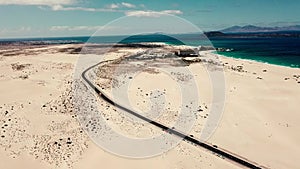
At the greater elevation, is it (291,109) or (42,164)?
(291,109)

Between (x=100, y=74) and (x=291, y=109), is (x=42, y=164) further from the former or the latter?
(x=100, y=74)

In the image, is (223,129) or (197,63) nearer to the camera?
(223,129)

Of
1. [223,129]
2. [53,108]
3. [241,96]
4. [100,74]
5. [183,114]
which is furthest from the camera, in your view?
[100,74]

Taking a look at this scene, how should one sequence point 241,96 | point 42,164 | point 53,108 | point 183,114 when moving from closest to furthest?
1. point 42,164
2. point 183,114
3. point 53,108
4. point 241,96

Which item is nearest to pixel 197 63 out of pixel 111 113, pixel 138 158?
pixel 111 113

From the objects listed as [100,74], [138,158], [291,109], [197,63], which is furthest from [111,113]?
[197,63]

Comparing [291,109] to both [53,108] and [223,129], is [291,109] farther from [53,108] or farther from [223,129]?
[53,108]
